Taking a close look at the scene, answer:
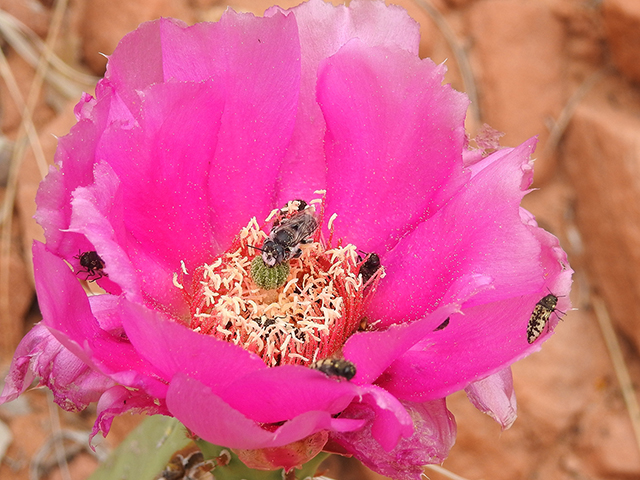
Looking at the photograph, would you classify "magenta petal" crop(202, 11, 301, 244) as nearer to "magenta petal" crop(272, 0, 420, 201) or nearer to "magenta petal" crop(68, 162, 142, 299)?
"magenta petal" crop(272, 0, 420, 201)

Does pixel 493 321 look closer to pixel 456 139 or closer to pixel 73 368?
pixel 456 139

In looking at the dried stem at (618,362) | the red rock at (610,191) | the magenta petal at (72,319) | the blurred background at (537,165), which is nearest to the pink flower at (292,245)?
the magenta petal at (72,319)

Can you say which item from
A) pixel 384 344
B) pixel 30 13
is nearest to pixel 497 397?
pixel 384 344

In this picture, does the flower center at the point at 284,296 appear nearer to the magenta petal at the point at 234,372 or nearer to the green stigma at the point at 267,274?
the green stigma at the point at 267,274

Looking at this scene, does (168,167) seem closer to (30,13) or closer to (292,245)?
(292,245)

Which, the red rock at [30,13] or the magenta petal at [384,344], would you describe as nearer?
the magenta petal at [384,344]

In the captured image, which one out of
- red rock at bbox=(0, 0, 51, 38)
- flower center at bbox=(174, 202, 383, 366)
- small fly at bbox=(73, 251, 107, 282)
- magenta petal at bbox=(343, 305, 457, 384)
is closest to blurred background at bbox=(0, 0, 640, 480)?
red rock at bbox=(0, 0, 51, 38)

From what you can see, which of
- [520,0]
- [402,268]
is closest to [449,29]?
[520,0]
